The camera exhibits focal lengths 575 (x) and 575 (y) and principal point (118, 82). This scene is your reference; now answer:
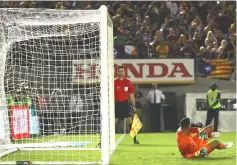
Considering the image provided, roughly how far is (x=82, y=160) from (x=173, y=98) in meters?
12.3

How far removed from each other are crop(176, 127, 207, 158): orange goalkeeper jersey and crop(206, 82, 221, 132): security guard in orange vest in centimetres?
919

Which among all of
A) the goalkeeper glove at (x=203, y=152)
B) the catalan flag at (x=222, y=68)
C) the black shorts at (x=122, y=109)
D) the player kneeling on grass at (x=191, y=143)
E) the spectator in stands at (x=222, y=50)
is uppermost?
the spectator in stands at (x=222, y=50)

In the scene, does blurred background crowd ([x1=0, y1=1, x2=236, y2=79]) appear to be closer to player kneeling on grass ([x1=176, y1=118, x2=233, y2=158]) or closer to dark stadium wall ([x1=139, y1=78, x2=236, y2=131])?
dark stadium wall ([x1=139, y1=78, x2=236, y2=131])

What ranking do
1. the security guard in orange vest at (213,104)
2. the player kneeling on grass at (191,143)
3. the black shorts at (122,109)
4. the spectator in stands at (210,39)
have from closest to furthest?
the player kneeling on grass at (191,143)
the black shorts at (122,109)
the security guard in orange vest at (213,104)
the spectator in stands at (210,39)

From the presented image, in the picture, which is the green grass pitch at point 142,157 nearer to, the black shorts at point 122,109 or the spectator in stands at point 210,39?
the black shorts at point 122,109

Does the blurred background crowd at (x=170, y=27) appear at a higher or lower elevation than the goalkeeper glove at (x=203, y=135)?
higher

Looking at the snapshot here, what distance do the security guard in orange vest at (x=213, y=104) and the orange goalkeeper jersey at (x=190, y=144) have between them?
30.1 ft

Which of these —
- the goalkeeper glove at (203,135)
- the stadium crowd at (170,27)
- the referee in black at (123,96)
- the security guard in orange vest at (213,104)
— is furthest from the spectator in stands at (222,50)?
the goalkeeper glove at (203,135)

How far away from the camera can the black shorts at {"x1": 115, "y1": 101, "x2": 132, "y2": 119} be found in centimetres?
1450

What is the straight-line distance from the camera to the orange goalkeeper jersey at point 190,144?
1012 cm

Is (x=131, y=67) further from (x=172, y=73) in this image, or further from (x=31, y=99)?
(x=31, y=99)

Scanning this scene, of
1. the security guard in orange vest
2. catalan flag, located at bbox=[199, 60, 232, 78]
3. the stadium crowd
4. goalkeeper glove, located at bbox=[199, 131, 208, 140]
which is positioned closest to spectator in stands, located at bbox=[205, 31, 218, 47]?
the stadium crowd

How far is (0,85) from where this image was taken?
11938 millimetres

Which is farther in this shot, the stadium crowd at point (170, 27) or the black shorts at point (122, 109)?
the stadium crowd at point (170, 27)
